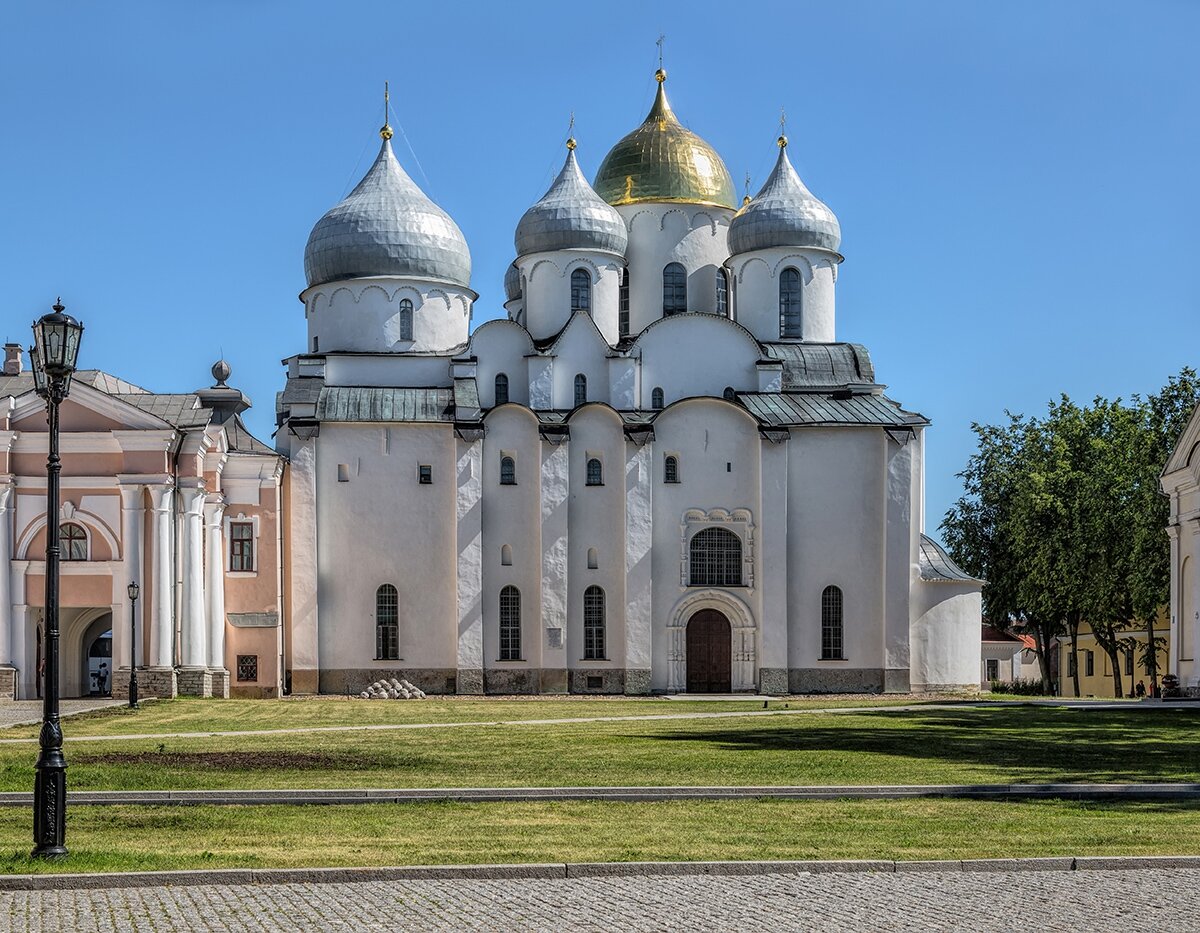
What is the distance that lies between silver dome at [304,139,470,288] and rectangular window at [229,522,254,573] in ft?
31.6

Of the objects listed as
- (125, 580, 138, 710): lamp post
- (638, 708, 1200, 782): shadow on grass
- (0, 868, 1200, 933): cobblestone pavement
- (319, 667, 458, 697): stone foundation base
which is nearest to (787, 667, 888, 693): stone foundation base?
(319, 667, 458, 697): stone foundation base

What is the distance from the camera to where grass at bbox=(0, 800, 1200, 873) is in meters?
14.1

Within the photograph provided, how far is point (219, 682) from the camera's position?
4781cm

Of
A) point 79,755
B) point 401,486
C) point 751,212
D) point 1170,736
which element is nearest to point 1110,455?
point 751,212

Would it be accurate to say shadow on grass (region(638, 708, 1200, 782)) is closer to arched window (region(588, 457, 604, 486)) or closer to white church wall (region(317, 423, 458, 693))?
arched window (region(588, 457, 604, 486))

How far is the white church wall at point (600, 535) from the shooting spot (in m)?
52.8

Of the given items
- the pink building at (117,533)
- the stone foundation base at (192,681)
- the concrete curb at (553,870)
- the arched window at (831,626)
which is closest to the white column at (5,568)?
the pink building at (117,533)

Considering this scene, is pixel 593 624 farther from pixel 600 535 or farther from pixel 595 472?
pixel 595 472

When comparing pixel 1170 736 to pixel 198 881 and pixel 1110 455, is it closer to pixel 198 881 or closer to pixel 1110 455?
pixel 198 881

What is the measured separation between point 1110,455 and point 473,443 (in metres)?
20.9

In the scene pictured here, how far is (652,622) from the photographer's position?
53.1 meters

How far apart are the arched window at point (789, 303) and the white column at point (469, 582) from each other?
12.0 meters

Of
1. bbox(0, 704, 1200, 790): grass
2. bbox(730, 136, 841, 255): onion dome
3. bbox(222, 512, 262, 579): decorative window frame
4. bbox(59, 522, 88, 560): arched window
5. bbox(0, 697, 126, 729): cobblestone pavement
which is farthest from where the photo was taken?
bbox(730, 136, 841, 255): onion dome

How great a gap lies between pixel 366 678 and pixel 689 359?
13882mm
